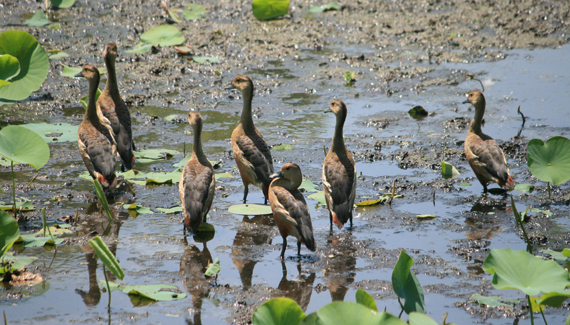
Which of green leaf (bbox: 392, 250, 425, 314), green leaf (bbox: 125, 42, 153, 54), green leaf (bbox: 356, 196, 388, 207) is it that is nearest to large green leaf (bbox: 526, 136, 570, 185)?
green leaf (bbox: 356, 196, 388, 207)

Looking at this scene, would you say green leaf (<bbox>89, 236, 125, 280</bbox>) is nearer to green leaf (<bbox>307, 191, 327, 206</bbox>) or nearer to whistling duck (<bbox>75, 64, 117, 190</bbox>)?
whistling duck (<bbox>75, 64, 117, 190</bbox>)

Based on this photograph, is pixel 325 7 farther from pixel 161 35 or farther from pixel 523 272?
pixel 523 272

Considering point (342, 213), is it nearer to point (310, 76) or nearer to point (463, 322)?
point (463, 322)

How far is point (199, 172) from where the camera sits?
21.0 feet

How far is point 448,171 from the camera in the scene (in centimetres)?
761

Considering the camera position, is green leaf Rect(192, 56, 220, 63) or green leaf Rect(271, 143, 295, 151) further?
green leaf Rect(192, 56, 220, 63)

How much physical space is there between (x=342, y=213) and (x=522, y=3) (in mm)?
12084

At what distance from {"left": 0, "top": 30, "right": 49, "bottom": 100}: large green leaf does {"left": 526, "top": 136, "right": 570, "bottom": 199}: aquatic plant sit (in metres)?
6.15

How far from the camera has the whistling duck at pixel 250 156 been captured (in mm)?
7000

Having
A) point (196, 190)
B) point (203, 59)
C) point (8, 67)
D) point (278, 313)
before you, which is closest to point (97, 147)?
point (8, 67)

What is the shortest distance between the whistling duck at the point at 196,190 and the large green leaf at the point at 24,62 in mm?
2246

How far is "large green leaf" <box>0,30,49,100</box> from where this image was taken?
6820 mm

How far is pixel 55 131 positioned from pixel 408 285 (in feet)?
21.5

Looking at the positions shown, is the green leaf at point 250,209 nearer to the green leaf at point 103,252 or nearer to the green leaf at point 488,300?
the green leaf at point 103,252
